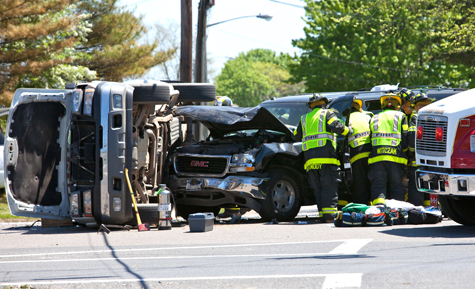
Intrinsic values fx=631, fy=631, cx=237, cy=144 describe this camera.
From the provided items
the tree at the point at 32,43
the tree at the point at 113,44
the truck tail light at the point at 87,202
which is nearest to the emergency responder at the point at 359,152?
the truck tail light at the point at 87,202

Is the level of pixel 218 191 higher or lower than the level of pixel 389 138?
lower

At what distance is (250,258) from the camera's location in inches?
245

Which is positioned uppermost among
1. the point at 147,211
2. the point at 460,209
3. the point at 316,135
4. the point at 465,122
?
the point at 465,122

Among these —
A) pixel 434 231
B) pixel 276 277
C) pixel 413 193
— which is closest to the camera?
pixel 276 277

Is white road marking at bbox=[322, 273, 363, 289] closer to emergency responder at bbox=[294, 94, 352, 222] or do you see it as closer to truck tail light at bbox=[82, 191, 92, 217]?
emergency responder at bbox=[294, 94, 352, 222]

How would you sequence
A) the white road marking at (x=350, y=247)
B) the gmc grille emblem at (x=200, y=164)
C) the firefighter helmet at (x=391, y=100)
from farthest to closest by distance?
the gmc grille emblem at (x=200, y=164), the firefighter helmet at (x=391, y=100), the white road marking at (x=350, y=247)

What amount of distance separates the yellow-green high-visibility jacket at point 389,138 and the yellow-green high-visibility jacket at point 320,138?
0.50 meters

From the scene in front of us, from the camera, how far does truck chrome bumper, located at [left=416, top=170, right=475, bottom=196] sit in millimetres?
7188

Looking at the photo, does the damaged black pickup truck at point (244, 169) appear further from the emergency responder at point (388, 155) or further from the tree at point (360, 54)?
the tree at point (360, 54)

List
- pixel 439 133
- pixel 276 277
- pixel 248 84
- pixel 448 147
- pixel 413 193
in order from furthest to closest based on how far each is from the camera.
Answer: pixel 248 84, pixel 413 193, pixel 439 133, pixel 448 147, pixel 276 277

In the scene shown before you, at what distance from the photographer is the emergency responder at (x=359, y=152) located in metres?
9.82

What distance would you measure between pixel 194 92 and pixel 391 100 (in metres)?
3.45

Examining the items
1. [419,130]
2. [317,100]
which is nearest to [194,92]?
[317,100]

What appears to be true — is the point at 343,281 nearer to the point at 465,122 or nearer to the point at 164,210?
the point at 465,122
